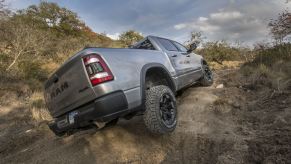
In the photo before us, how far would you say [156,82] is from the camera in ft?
14.1

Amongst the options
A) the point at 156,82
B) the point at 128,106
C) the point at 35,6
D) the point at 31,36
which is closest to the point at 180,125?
the point at 156,82

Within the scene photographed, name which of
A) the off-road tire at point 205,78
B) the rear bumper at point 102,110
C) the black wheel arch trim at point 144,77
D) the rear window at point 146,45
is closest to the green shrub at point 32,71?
the off-road tire at point 205,78

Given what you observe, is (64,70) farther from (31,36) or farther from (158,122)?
(31,36)

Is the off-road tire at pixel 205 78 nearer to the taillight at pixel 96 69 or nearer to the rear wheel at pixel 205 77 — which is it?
the rear wheel at pixel 205 77

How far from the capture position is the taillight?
9.38 ft

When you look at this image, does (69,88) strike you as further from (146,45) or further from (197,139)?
(146,45)

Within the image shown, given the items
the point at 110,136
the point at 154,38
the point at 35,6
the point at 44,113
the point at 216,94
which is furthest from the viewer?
the point at 35,6

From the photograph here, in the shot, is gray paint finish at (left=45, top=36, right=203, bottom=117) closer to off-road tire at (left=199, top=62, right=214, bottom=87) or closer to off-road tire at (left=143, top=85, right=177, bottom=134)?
off-road tire at (left=143, top=85, right=177, bottom=134)

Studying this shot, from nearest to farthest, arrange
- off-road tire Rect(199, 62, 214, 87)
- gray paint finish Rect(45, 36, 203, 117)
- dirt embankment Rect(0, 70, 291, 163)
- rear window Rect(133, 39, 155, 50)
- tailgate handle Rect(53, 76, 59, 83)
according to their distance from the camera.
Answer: gray paint finish Rect(45, 36, 203, 117), dirt embankment Rect(0, 70, 291, 163), tailgate handle Rect(53, 76, 59, 83), rear window Rect(133, 39, 155, 50), off-road tire Rect(199, 62, 214, 87)

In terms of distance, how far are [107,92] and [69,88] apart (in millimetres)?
665

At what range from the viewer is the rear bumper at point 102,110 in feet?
9.14

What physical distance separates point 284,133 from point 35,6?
95.0ft

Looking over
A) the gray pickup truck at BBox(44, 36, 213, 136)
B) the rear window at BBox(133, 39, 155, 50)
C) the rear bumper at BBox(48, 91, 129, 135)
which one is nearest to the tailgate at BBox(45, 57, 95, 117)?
the gray pickup truck at BBox(44, 36, 213, 136)

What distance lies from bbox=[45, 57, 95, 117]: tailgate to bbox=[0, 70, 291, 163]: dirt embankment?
0.90 metres
